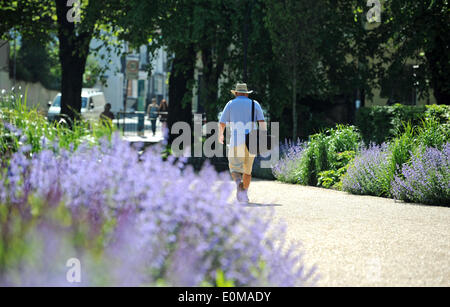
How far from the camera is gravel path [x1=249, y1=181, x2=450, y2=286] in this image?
5996 millimetres

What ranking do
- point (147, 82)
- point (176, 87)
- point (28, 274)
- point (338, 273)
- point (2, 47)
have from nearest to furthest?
1. point (28, 274)
2. point (338, 273)
3. point (176, 87)
4. point (2, 47)
5. point (147, 82)

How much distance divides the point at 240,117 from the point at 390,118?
5068mm

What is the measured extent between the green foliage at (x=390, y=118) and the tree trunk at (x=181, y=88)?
802 cm

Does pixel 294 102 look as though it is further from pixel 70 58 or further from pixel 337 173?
pixel 70 58

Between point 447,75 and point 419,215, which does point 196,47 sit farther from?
point 419,215

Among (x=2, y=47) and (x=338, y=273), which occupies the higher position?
(x=2, y=47)

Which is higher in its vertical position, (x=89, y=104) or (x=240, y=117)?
(x=89, y=104)

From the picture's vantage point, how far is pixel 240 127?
11281 mm

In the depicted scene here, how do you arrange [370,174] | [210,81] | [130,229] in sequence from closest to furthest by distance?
1. [130,229]
2. [370,174]
3. [210,81]

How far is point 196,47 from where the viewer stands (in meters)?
22.3

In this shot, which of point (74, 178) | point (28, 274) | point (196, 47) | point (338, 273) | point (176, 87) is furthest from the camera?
point (176, 87)

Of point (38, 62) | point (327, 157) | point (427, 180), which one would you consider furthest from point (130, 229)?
point (38, 62)

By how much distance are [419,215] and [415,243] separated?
240cm
